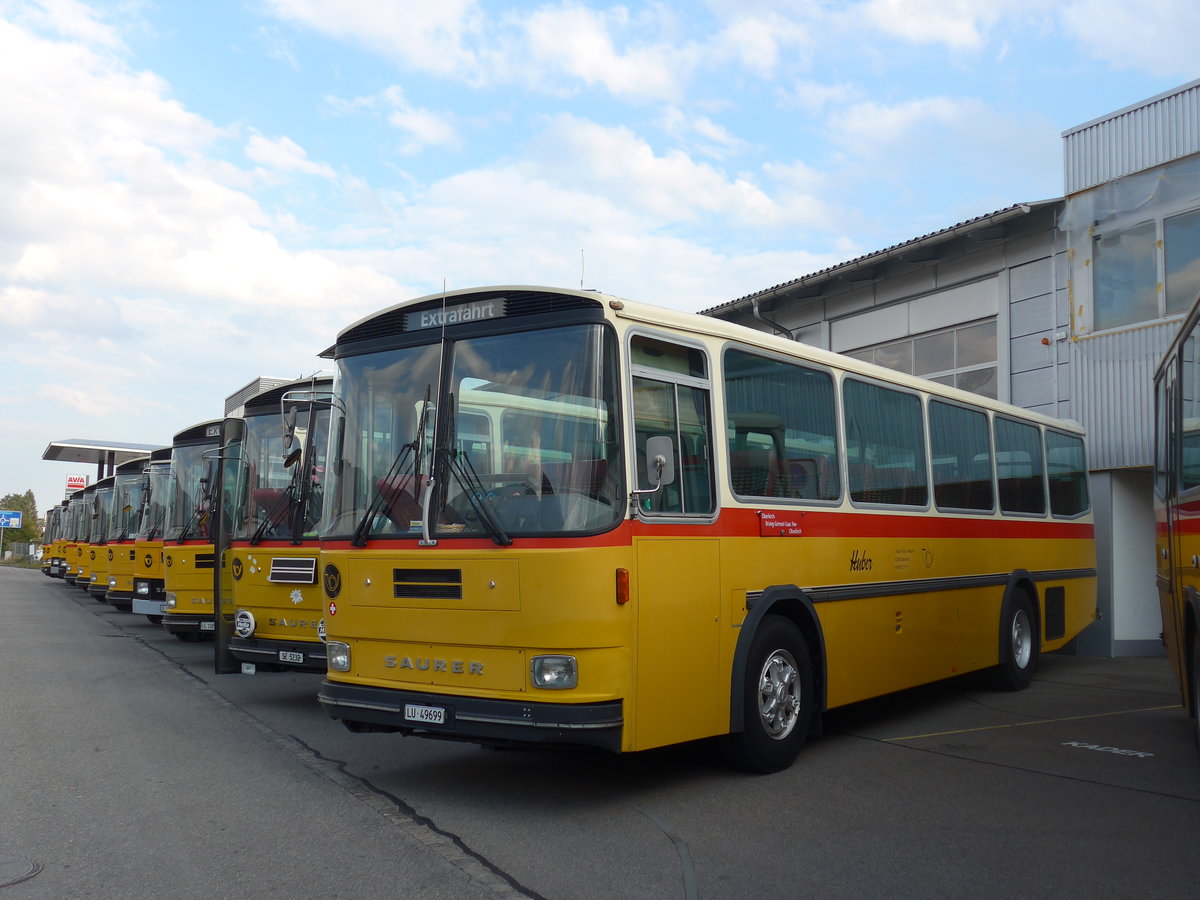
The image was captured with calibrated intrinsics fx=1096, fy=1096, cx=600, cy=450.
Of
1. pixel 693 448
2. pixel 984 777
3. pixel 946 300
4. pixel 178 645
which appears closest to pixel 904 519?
pixel 984 777

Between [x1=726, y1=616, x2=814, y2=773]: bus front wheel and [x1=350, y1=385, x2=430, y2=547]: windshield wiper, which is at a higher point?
[x1=350, y1=385, x2=430, y2=547]: windshield wiper

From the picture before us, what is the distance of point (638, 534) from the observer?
6.08 m

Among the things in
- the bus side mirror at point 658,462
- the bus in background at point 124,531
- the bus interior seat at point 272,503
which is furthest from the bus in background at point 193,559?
the bus side mirror at point 658,462

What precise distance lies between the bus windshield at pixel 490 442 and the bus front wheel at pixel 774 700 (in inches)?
66.6

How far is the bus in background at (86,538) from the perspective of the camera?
2677cm

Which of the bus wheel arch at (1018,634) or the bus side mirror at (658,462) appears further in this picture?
the bus wheel arch at (1018,634)

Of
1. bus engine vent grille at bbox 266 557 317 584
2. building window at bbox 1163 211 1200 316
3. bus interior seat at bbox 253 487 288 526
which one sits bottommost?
bus engine vent grille at bbox 266 557 317 584

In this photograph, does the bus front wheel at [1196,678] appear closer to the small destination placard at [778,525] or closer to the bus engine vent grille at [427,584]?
the small destination placard at [778,525]

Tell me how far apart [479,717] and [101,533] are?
21.0 m

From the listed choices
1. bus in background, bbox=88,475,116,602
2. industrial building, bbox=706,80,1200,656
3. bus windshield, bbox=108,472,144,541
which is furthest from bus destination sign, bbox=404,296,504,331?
bus in background, bbox=88,475,116,602

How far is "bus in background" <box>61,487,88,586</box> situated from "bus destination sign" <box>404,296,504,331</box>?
27.6 m

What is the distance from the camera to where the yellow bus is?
5973 mm

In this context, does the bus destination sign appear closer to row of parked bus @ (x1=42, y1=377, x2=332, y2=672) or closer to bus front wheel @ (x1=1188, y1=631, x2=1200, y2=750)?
row of parked bus @ (x1=42, y1=377, x2=332, y2=672)

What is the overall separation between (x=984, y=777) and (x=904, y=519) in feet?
8.67
